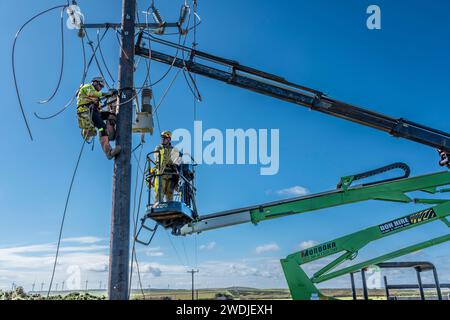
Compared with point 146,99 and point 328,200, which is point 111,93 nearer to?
point 146,99

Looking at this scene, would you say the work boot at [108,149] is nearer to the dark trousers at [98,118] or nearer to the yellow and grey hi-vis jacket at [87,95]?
the dark trousers at [98,118]

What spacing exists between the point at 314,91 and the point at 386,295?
4.78 meters

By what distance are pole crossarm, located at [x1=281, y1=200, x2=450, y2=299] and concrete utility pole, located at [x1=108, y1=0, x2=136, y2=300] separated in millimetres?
5655

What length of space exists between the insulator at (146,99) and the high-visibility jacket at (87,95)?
81cm

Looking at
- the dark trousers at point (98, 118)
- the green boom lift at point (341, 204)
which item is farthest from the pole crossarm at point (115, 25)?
the green boom lift at point (341, 204)

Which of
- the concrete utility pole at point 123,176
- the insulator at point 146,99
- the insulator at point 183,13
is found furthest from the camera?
the insulator at point 183,13

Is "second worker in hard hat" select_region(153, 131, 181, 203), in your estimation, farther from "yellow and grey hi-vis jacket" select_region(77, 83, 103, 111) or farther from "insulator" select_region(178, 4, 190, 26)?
"insulator" select_region(178, 4, 190, 26)

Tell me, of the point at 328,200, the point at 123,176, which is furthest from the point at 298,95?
the point at 123,176

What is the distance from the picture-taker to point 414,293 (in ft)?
29.6

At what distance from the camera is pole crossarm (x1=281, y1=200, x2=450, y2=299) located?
431 inches

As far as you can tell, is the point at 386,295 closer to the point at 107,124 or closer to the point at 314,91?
the point at 314,91

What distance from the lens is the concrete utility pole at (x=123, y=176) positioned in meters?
6.36

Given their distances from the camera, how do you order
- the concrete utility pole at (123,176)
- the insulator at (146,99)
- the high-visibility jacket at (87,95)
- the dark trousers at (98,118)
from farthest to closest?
the insulator at (146,99)
the high-visibility jacket at (87,95)
the dark trousers at (98,118)
the concrete utility pole at (123,176)
